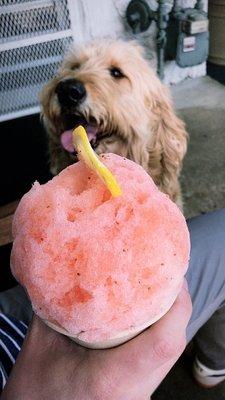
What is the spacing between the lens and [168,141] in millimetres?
2062

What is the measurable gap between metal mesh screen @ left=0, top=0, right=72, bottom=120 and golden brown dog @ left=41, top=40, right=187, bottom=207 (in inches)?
35.5

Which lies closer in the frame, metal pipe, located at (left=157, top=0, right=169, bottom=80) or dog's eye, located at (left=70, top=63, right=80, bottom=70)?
dog's eye, located at (left=70, top=63, right=80, bottom=70)

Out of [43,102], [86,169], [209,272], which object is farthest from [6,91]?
[86,169]

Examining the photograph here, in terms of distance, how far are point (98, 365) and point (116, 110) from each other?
1.46 meters

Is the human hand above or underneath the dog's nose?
underneath

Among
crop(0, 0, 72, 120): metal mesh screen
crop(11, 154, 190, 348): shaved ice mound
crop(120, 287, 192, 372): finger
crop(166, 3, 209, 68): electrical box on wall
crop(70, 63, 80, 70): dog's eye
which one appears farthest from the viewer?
crop(166, 3, 209, 68): electrical box on wall

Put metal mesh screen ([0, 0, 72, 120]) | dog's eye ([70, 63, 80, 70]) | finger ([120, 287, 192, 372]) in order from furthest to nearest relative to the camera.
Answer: metal mesh screen ([0, 0, 72, 120]) < dog's eye ([70, 63, 80, 70]) < finger ([120, 287, 192, 372])

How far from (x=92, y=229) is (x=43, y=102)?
5.31 ft

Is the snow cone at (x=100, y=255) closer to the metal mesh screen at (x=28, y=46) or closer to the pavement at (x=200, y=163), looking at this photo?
the pavement at (x=200, y=163)

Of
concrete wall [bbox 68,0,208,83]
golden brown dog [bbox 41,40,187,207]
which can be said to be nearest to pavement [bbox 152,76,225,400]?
concrete wall [bbox 68,0,208,83]

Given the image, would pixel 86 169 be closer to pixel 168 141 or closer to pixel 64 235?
pixel 64 235

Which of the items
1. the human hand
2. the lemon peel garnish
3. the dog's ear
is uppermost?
the lemon peel garnish

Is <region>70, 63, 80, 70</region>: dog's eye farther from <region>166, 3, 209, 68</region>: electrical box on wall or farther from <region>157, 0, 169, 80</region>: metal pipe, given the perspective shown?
<region>166, 3, 209, 68</region>: electrical box on wall

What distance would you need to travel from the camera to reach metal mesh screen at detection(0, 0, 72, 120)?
109 inches
